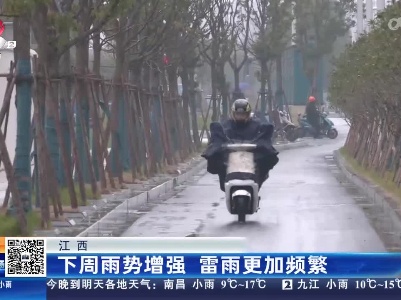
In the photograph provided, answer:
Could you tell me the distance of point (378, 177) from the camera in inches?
1160

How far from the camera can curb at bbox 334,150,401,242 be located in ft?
62.1

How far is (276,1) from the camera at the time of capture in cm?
5581

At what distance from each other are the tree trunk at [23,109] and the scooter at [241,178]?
2807 mm

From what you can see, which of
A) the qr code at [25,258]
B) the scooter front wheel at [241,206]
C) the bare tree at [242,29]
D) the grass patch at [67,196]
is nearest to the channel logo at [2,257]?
the qr code at [25,258]

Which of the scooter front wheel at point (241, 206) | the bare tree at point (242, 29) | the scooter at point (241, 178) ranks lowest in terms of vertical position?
the scooter front wheel at point (241, 206)

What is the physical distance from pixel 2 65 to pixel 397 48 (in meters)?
8.30

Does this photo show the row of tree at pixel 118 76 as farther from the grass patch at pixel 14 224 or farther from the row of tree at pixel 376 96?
the row of tree at pixel 376 96

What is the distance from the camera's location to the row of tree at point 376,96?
2314 centimetres

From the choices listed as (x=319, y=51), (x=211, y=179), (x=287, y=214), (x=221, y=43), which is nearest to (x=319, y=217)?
(x=287, y=214)

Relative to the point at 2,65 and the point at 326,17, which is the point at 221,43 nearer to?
the point at 326,17

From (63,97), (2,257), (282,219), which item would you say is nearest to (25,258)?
(2,257)

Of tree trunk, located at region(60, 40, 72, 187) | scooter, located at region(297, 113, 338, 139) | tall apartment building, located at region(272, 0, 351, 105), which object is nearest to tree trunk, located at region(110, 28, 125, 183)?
tree trunk, located at region(60, 40, 72, 187)

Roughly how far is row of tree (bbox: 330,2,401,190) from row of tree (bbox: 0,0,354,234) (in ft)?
Answer: 15.4

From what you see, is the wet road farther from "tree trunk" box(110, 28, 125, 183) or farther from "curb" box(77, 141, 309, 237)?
"tree trunk" box(110, 28, 125, 183)
